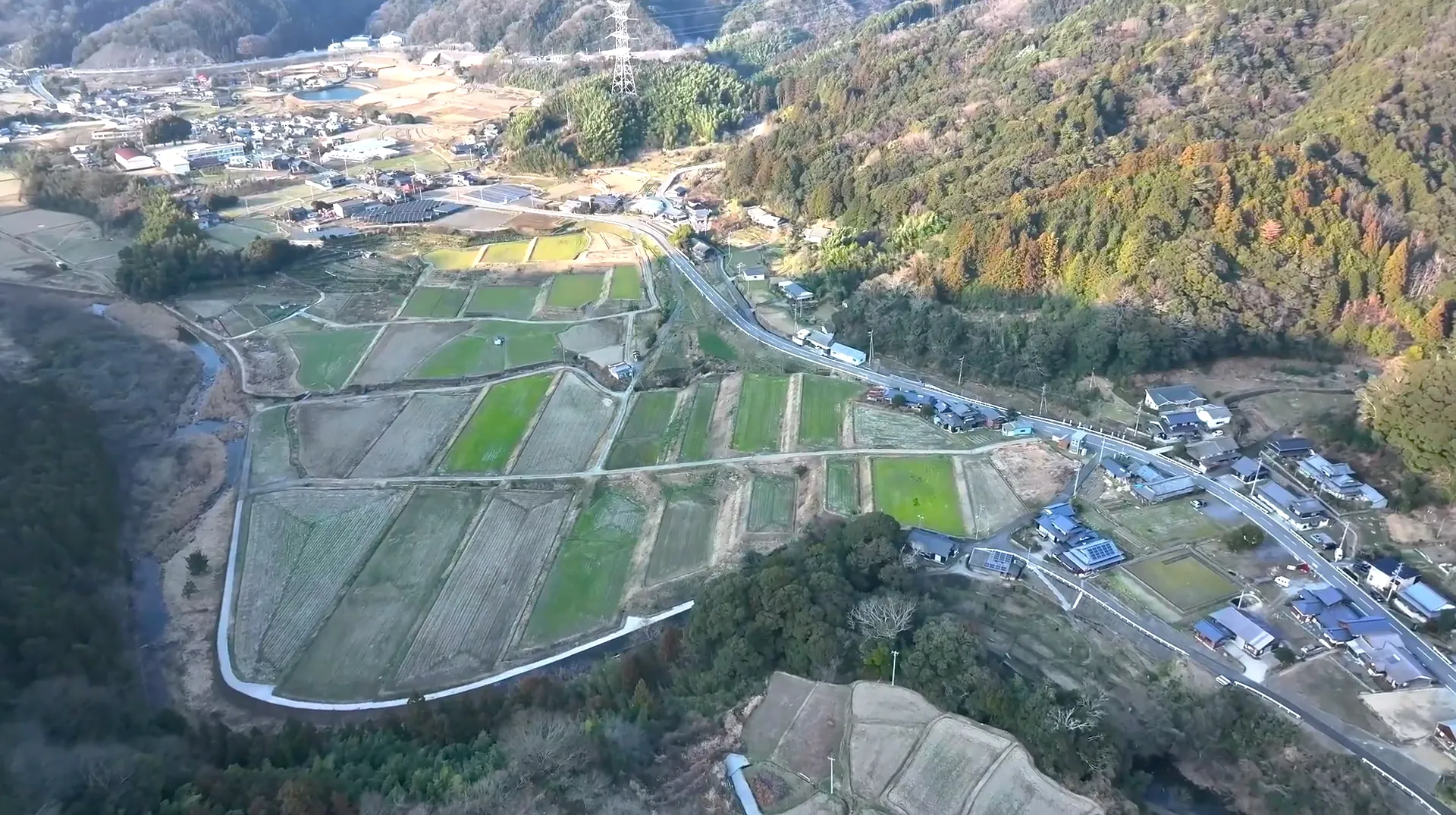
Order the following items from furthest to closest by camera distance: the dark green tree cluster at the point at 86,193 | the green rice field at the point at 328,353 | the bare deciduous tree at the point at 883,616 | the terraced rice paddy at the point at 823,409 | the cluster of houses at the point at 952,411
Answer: the dark green tree cluster at the point at 86,193 → the green rice field at the point at 328,353 → the terraced rice paddy at the point at 823,409 → the cluster of houses at the point at 952,411 → the bare deciduous tree at the point at 883,616

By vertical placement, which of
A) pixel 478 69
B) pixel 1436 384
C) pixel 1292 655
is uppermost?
pixel 1436 384

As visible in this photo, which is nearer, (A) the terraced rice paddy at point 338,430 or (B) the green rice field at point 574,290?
(A) the terraced rice paddy at point 338,430

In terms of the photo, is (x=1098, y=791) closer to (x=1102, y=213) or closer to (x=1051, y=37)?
(x=1102, y=213)

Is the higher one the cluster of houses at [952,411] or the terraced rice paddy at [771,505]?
the cluster of houses at [952,411]

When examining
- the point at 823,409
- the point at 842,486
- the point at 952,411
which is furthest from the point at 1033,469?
the point at 823,409

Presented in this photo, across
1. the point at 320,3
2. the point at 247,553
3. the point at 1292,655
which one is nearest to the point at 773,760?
the point at 1292,655

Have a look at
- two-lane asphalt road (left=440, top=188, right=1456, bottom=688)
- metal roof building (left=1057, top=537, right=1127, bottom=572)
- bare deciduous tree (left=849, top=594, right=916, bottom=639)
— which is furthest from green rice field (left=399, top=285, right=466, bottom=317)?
metal roof building (left=1057, top=537, right=1127, bottom=572)

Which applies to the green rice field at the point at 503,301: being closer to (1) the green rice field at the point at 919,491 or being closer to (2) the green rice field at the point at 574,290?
(2) the green rice field at the point at 574,290

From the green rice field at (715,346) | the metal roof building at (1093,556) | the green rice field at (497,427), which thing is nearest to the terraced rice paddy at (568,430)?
the green rice field at (497,427)
